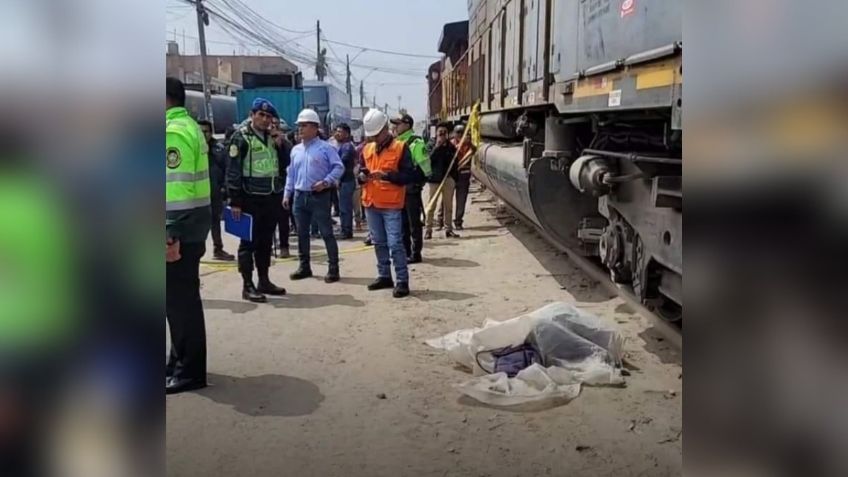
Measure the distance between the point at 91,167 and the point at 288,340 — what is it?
4.42 meters

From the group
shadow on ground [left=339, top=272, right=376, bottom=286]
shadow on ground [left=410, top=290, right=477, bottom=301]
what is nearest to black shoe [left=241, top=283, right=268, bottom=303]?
shadow on ground [left=339, top=272, right=376, bottom=286]

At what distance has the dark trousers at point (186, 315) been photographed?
411 cm

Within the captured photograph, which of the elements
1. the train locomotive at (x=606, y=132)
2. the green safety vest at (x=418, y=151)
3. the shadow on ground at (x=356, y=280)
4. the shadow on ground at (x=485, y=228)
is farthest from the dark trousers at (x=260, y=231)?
the shadow on ground at (x=485, y=228)

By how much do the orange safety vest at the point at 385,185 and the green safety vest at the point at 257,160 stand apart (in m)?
0.89

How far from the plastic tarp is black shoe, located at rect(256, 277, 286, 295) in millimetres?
2522

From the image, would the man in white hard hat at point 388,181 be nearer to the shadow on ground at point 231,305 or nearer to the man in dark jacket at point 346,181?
the shadow on ground at point 231,305

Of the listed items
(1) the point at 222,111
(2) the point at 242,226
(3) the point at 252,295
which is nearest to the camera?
(2) the point at 242,226

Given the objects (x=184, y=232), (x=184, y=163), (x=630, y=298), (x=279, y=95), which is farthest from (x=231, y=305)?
(x=279, y=95)

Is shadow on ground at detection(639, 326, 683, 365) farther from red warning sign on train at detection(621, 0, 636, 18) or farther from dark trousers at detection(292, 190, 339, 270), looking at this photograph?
dark trousers at detection(292, 190, 339, 270)

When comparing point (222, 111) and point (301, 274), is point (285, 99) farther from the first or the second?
point (301, 274)

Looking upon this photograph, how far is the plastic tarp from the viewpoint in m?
4.16

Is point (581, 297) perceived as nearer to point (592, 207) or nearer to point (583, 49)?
point (592, 207)

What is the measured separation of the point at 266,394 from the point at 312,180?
3.42 m

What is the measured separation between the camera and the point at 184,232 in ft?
13.0
